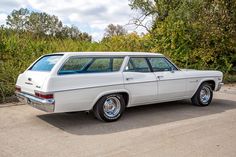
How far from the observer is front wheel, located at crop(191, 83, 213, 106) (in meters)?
8.26

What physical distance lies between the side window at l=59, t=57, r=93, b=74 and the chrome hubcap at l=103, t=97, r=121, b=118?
0.86 m

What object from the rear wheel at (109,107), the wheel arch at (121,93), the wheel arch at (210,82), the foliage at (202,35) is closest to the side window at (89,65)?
the wheel arch at (121,93)

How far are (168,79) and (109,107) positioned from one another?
1.76 meters

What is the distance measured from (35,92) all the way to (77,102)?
32.9 inches

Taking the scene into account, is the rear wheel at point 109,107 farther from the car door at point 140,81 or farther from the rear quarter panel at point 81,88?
the car door at point 140,81

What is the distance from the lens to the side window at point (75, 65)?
617 cm

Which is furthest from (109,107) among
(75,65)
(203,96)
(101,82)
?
(203,96)

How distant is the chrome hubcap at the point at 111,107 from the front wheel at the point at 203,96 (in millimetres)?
2638

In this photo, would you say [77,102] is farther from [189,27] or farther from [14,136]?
[189,27]

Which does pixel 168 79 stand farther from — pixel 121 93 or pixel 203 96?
pixel 203 96

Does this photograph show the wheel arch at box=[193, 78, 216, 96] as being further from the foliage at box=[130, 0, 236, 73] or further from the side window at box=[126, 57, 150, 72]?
the foliage at box=[130, 0, 236, 73]

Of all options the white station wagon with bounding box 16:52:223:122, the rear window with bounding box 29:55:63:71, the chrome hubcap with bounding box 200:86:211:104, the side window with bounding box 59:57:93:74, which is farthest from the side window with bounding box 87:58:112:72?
the chrome hubcap with bounding box 200:86:211:104

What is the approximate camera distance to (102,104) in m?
6.33

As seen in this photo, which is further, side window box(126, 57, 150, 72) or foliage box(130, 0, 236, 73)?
foliage box(130, 0, 236, 73)
